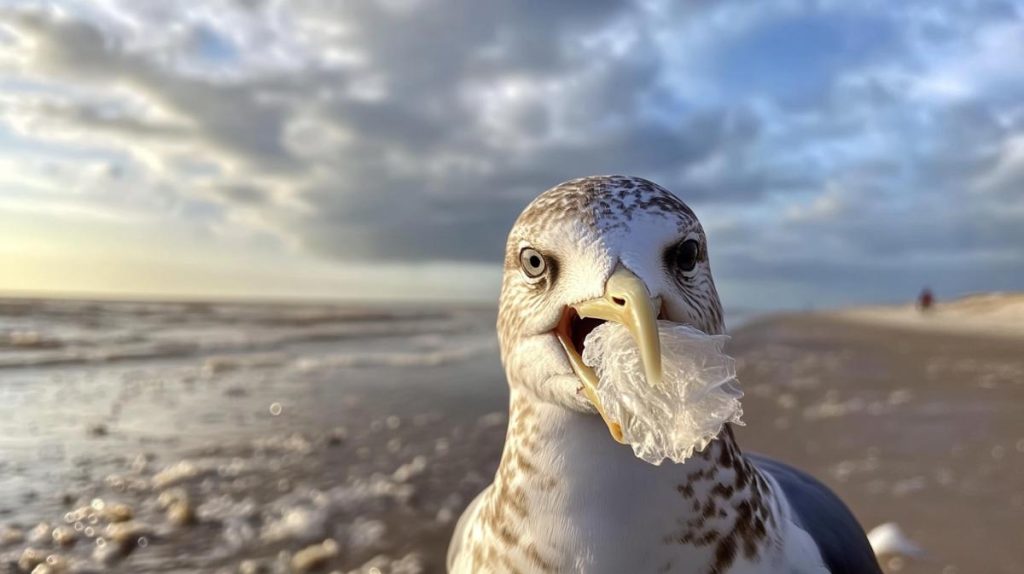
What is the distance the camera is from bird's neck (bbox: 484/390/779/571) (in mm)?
1637

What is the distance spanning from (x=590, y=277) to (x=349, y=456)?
14.4 feet

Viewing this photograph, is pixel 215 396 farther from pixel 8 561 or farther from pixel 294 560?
pixel 294 560

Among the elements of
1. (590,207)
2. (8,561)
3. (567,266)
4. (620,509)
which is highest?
(590,207)

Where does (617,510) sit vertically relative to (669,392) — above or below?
below

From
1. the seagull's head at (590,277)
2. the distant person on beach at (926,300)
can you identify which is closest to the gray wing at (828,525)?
the seagull's head at (590,277)

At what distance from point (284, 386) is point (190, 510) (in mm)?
5043

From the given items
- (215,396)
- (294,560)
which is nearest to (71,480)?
(294,560)

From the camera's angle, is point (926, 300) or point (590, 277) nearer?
point (590, 277)

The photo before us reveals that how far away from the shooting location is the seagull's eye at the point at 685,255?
180 centimetres

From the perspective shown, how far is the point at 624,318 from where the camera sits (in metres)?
1.51

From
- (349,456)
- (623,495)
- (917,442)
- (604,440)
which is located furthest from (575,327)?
(917,442)

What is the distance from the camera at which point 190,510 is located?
419 centimetres

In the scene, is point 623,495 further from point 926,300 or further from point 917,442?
point 926,300

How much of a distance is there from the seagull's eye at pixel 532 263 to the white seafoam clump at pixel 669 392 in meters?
0.34
